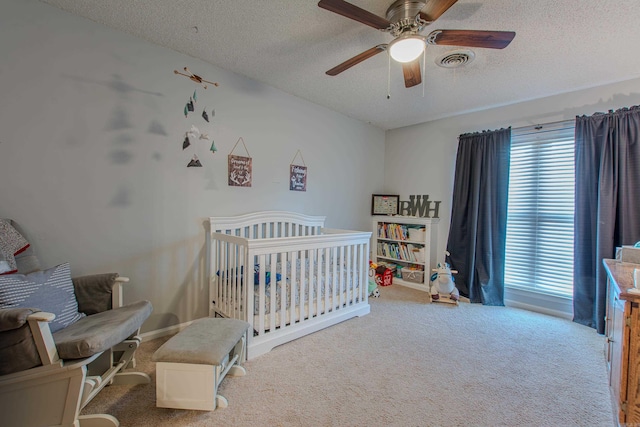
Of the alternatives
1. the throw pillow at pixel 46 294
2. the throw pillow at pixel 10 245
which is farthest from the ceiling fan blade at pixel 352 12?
the throw pillow at pixel 10 245

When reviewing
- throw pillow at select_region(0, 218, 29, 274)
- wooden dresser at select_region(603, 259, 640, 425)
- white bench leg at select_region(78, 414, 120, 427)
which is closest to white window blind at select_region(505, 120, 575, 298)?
wooden dresser at select_region(603, 259, 640, 425)

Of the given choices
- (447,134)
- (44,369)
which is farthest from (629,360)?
(447,134)

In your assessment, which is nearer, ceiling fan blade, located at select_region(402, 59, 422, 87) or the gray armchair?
the gray armchair

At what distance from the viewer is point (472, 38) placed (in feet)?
5.29

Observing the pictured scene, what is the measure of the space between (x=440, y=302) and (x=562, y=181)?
1836 millimetres

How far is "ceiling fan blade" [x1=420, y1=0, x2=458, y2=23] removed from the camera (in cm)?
138

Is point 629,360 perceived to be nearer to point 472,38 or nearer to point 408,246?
point 472,38

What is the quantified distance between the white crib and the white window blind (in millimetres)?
1899

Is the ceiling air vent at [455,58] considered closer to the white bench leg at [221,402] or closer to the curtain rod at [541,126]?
the curtain rod at [541,126]

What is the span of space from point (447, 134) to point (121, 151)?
12.1 feet

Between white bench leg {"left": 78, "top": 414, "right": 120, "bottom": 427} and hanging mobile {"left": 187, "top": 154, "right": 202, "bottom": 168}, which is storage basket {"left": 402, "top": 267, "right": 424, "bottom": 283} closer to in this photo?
hanging mobile {"left": 187, "top": 154, "right": 202, "bottom": 168}

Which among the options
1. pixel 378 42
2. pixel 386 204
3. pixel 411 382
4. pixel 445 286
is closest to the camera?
pixel 411 382

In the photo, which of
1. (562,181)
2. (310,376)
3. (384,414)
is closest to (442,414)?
(384,414)

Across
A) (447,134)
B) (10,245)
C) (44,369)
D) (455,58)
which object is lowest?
(44,369)
